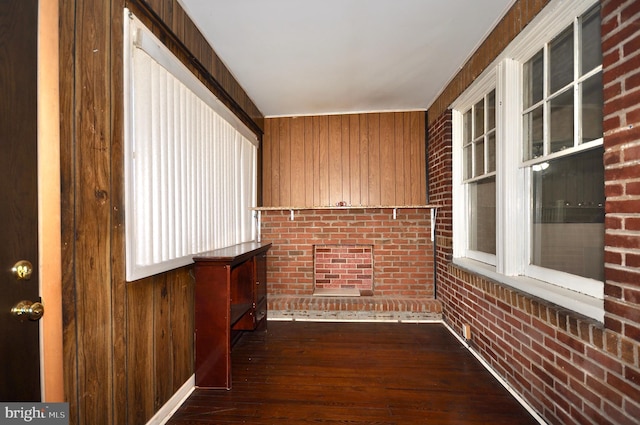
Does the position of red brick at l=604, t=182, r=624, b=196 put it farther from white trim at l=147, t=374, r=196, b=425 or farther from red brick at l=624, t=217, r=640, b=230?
white trim at l=147, t=374, r=196, b=425

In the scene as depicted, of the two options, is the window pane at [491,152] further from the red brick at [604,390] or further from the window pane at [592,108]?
the red brick at [604,390]

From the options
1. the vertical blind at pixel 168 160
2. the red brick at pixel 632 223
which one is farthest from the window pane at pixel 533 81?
the vertical blind at pixel 168 160

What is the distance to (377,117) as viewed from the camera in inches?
150

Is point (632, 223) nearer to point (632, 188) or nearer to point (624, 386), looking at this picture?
point (632, 188)

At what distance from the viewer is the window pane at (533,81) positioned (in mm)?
1900

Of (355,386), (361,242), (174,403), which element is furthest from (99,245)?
(361,242)

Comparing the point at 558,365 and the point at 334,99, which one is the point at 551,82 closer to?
the point at 558,365

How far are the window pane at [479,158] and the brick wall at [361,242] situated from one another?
97 cm

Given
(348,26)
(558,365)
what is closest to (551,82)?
(348,26)

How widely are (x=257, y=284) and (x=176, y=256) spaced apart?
3.75 feet

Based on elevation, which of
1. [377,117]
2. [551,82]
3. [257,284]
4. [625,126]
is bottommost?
[257,284]

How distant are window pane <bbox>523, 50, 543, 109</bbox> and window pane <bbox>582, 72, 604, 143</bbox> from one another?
411 mm

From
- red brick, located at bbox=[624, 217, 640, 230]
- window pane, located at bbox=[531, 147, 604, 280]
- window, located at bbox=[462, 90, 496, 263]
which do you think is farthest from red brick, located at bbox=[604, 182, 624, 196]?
window, located at bbox=[462, 90, 496, 263]

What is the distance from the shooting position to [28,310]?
1.02 m
